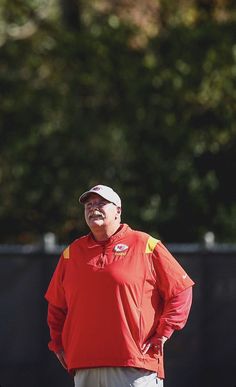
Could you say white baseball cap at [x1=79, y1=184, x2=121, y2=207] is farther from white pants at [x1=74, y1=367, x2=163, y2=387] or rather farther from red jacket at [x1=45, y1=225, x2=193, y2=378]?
white pants at [x1=74, y1=367, x2=163, y2=387]

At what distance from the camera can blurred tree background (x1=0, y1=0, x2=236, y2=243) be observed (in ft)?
53.8

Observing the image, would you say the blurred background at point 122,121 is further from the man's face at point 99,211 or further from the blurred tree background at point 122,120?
the man's face at point 99,211

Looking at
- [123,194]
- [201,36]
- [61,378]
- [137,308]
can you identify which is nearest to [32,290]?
[61,378]

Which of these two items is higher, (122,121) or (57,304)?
(122,121)

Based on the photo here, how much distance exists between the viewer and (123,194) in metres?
16.3

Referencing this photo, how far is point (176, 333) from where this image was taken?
8969mm

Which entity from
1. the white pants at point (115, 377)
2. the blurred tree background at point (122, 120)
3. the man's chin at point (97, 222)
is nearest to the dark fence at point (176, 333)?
the white pants at point (115, 377)

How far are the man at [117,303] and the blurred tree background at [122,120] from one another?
362 inches

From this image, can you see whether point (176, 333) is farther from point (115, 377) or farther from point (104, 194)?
point (104, 194)

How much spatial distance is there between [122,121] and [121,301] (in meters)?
10.7

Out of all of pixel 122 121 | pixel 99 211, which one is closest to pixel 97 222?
pixel 99 211

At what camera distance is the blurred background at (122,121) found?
16.4m

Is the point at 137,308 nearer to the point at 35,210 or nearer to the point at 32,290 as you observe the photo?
the point at 32,290

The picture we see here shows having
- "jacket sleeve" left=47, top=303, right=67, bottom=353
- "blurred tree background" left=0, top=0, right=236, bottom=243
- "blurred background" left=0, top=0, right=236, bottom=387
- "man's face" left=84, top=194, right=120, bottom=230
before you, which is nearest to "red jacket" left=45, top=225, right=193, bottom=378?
"man's face" left=84, top=194, right=120, bottom=230
